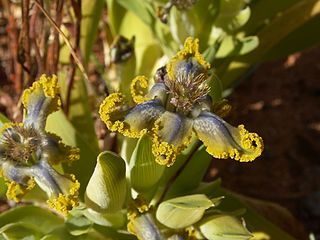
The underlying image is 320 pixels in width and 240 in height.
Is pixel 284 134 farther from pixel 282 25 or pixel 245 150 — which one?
pixel 245 150

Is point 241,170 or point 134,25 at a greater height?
point 134,25

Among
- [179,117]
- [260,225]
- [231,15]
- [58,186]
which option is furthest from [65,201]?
[231,15]

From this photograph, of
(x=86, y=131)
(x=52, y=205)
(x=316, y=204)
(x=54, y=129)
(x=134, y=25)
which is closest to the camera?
(x=52, y=205)

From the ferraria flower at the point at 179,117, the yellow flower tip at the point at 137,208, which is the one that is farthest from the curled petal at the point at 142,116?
the yellow flower tip at the point at 137,208

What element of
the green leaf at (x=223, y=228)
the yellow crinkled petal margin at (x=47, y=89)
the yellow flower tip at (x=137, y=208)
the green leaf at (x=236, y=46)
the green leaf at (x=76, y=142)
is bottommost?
the green leaf at (x=223, y=228)

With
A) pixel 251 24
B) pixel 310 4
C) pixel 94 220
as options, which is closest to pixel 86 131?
pixel 94 220

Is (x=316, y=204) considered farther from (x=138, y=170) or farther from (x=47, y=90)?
(x=47, y=90)

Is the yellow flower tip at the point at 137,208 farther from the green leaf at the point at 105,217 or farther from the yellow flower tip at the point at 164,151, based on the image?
the yellow flower tip at the point at 164,151
